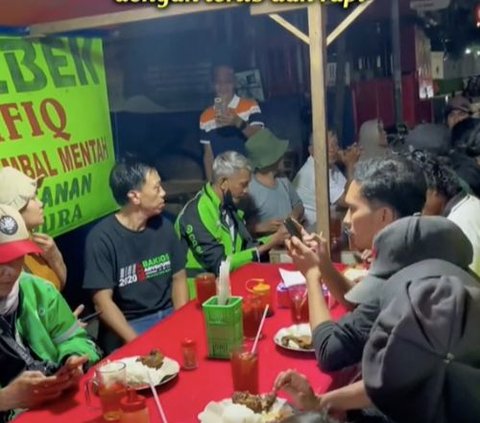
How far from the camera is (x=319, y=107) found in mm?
3293

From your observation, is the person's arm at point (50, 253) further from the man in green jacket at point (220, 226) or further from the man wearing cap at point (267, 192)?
the man wearing cap at point (267, 192)

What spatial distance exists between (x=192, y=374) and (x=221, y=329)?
196 millimetres

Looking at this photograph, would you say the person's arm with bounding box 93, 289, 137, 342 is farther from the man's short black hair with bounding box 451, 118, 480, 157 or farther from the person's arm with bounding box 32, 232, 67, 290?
the man's short black hair with bounding box 451, 118, 480, 157

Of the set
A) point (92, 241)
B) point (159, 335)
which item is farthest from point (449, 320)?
point (92, 241)

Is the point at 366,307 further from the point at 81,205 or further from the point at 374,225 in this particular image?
the point at 81,205

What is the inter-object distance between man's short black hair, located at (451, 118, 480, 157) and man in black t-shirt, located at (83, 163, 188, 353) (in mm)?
1895

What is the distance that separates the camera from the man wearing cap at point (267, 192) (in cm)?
462

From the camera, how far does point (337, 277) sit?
264 cm

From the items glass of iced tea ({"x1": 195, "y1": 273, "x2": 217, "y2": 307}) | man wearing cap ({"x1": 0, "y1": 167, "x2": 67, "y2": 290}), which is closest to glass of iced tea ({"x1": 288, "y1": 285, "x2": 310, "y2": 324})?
glass of iced tea ({"x1": 195, "y1": 273, "x2": 217, "y2": 307})

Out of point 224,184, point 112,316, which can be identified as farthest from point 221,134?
point 112,316

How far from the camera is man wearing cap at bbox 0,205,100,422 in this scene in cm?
209

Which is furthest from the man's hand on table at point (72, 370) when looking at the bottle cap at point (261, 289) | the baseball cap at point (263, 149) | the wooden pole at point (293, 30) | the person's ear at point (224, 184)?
the baseball cap at point (263, 149)

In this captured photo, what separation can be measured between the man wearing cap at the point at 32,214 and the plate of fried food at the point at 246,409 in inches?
51.2

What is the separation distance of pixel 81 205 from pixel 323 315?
198 cm
